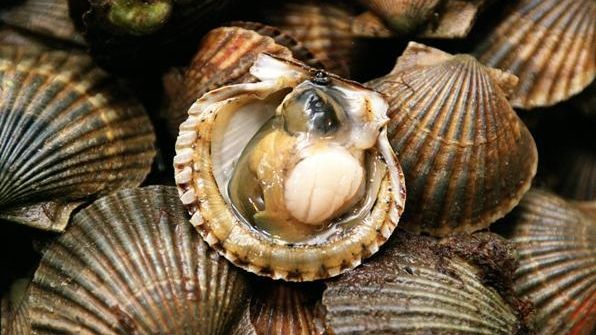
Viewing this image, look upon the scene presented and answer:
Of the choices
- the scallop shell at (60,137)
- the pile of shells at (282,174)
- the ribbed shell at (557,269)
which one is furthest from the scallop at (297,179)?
the ribbed shell at (557,269)

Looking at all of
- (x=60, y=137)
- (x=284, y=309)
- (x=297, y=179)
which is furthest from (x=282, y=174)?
(x=60, y=137)

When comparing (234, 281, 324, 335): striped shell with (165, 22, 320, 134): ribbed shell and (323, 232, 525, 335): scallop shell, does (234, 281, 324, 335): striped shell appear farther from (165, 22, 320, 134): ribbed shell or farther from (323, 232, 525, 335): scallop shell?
(165, 22, 320, 134): ribbed shell

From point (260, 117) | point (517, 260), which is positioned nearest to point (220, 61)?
point (260, 117)

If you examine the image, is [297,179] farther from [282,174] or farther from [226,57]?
[226,57]

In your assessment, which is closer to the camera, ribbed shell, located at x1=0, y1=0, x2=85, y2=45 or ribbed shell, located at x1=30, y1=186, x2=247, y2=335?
ribbed shell, located at x1=30, y1=186, x2=247, y2=335

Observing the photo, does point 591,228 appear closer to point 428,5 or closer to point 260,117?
point 428,5

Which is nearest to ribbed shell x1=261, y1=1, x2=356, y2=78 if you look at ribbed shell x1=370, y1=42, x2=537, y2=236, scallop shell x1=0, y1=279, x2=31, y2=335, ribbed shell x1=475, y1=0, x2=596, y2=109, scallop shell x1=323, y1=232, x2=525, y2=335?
ribbed shell x1=370, y1=42, x2=537, y2=236

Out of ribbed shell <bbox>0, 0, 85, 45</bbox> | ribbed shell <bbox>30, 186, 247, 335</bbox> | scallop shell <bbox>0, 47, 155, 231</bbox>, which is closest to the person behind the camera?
ribbed shell <bbox>30, 186, 247, 335</bbox>
